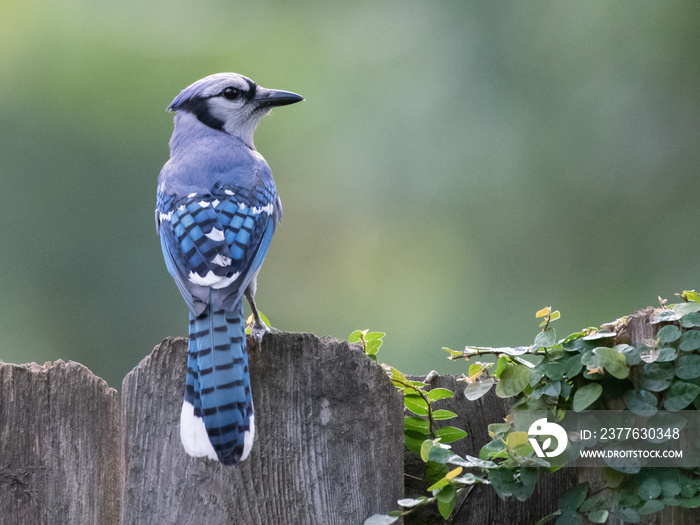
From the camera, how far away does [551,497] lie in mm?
1790

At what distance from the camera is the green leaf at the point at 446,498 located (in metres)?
1.61

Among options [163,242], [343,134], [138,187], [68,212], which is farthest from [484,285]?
[163,242]

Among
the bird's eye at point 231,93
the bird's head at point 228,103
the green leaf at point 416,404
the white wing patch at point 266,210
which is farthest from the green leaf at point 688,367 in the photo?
the bird's eye at point 231,93

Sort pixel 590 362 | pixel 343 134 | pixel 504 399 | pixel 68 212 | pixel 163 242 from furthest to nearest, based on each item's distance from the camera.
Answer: pixel 343 134, pixel 68 212, pixel 163 242, pixel 504 399, pixel 590 362

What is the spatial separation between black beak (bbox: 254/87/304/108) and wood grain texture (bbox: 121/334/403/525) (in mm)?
1554

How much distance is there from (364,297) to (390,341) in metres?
0.35

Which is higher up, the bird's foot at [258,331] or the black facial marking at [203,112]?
the black facial marking at [203,112]

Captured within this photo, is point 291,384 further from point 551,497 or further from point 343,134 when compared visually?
point 343,134

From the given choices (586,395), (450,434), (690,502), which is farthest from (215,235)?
(690,502)

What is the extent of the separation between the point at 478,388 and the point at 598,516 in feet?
1.08

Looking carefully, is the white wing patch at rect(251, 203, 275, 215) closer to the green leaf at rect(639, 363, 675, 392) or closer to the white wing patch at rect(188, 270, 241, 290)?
the white wing patch at rect(188, 270, 241, 290)

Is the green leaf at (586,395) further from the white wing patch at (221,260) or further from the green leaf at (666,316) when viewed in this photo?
the white wing patch at (221,260)

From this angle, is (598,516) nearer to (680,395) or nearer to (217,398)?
(680,395)

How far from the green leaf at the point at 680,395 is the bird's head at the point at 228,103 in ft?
5.96
